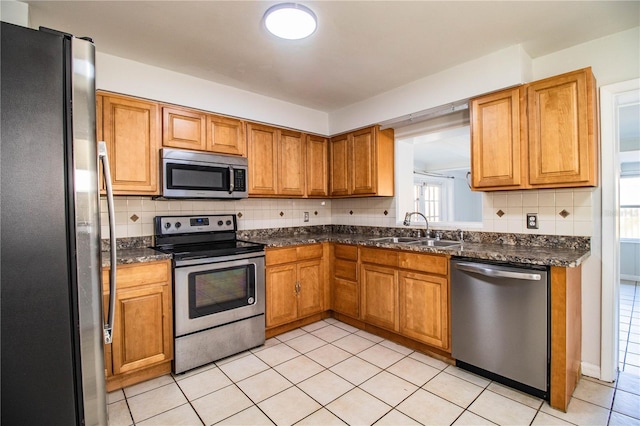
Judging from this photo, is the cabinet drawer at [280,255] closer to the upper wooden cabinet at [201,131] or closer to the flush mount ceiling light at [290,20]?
the upper wooden cabinet at [201,131]

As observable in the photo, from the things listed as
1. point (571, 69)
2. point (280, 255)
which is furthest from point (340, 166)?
point (571, 69)

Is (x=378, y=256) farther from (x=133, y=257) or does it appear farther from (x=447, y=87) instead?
(x=133, y=257)

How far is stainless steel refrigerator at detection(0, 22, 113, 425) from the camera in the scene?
0.94 metres

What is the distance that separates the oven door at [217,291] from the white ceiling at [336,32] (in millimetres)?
1595

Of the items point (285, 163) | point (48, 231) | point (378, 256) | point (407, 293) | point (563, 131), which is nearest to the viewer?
point (48, 231)

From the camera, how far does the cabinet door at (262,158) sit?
3203 millimetres

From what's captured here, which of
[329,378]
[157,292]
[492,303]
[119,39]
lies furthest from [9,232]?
[492,303]

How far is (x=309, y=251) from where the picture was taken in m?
3.29

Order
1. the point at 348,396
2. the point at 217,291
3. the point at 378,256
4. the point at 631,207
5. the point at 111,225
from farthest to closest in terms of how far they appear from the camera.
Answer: the point at 631,207
the point at 378,256
the point at 217,291
the point at 348,396
the point at 111,225

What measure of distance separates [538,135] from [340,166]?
6.53ft

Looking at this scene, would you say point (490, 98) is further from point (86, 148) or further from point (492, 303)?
point (86, 148)

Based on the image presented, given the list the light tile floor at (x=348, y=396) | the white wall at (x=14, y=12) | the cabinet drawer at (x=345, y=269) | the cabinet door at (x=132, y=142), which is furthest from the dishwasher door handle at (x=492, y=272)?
the white wall at (x=14, y=12)

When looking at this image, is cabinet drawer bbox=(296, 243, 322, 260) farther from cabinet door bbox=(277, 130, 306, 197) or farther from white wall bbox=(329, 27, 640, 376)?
white wall bbox=(329, 27, 640, 376)

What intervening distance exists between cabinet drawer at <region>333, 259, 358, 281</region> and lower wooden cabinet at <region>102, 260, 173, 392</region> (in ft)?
5.45
